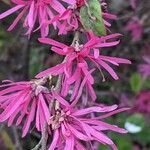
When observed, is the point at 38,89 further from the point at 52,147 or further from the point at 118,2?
the point at 118,2

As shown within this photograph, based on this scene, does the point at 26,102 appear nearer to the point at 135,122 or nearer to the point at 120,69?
the point at 135,122

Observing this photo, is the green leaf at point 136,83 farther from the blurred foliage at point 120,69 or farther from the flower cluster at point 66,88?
the flower cluster at point 66,88

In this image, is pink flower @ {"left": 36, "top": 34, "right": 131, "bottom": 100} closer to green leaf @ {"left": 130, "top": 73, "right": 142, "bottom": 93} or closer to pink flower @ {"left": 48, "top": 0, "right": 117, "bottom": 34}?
pink flower @ {"left": 48, "top": 0, "right": 117, "bottom": 34}

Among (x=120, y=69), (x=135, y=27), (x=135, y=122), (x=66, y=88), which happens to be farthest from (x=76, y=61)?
(x=120, y=69)

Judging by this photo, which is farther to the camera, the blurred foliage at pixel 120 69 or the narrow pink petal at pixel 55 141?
the blurred foliage at pixel 120 69

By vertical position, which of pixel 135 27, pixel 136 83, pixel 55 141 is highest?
pixel 135 27

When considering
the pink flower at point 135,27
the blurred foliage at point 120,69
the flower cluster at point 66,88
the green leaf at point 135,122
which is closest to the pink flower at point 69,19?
the flower cluster at point 66,88
